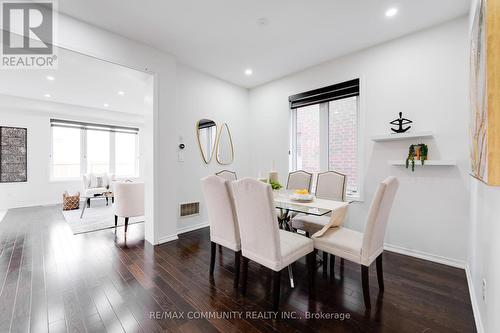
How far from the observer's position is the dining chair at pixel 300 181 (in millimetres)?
3334

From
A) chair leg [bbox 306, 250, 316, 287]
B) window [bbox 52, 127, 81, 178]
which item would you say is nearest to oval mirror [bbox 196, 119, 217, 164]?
chair leg [bbox 306, 250, 316, 287]

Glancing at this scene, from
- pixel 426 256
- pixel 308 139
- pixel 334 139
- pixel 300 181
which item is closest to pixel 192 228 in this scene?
pixel 300 181

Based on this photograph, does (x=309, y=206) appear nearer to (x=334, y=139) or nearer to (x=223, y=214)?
(x=223, y=214)

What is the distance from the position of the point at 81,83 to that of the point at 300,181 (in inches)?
195

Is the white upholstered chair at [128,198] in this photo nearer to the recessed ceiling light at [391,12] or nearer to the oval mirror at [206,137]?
the oval mirror at [206,137]

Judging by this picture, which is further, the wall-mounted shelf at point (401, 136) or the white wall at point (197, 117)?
the white wall at point (197, 117)

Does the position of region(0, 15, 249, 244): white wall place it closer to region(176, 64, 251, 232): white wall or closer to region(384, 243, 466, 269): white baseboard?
region(176, 64, 251, 232): white wall

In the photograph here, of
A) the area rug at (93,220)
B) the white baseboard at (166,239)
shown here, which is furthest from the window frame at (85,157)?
the white baseboard at (166,239)

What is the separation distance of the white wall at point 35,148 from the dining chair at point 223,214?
249 inches

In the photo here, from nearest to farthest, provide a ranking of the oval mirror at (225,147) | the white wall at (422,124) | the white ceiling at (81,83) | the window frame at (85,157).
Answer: the white wall at (422,124) → the white ceiling at (81,83) → the oval mirror at (225,147) → the window frame at (85,157)

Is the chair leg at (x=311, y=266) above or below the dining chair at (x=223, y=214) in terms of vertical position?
below

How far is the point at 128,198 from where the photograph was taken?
140 inches

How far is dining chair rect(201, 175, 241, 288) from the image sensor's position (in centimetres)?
205
